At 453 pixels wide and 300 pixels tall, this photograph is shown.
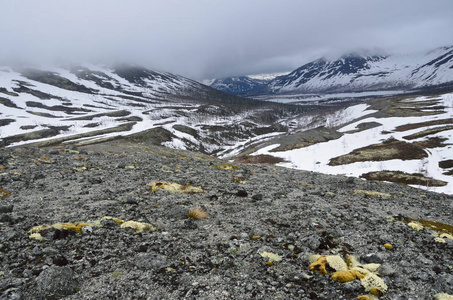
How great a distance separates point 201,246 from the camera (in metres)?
Result: 6.75

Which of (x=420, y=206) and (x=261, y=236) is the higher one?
(x=261, y=236)

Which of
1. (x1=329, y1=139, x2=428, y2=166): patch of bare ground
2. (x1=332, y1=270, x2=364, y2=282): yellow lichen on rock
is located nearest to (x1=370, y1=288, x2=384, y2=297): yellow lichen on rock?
(x1=332, y1=270, x2=364, y2=282): yellow lichen on rock

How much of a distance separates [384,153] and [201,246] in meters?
65.9

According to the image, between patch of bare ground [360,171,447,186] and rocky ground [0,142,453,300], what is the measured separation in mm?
36928

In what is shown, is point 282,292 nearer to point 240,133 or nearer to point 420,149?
point 420,149

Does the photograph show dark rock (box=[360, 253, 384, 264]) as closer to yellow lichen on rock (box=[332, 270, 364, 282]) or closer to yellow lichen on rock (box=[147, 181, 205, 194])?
yellow lichen on rock (box=[332, 270, 364, 282])

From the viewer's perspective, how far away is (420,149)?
5841cm

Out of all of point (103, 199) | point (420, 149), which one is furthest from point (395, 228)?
point (420, 149)

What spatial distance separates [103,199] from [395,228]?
11932 millimetres

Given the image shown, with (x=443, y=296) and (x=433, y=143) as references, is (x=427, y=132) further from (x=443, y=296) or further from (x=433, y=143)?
(x=443, y=296)

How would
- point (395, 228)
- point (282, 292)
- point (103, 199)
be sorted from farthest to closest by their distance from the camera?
1. point (103, 199)
2. point (395, 228)
3. point (282, 292)

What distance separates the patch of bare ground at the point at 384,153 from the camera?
55.6m

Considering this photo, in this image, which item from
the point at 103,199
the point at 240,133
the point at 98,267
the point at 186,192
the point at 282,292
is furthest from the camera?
the point at 240,133

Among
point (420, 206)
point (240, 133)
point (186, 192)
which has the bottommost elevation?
point (240, 133)
